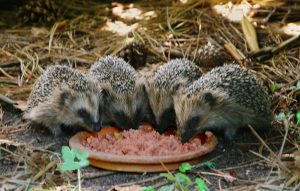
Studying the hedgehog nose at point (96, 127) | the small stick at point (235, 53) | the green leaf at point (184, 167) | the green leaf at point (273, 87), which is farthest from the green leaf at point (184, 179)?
the small stick at point (235, 53)

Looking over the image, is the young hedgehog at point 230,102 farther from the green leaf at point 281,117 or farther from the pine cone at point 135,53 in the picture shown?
the pine cone at point 135,53

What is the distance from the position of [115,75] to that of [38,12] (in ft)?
10.1

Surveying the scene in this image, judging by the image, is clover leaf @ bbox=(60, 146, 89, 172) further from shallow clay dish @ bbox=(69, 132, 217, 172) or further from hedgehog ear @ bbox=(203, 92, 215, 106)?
hedgehog ear @ bbox=(203, 92, 215, 106)

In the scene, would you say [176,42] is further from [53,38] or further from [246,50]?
[53,38]

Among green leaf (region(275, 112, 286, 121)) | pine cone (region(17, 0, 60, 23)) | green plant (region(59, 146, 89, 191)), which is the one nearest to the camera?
green plant (region(59, 146, 89, 191))

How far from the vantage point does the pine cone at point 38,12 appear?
875 centimetres

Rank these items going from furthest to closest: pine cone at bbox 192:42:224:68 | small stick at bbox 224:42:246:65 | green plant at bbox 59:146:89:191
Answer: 1. pine cone at bbox 192:42:224:68
2. small stick at bbox 224:42:246:65
3. green plant at bbox 59:146:89:191

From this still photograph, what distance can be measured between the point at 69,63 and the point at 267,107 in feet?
8.10

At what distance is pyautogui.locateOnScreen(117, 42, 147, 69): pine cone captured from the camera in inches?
282

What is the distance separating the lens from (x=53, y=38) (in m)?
8.08

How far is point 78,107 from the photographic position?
579 cm

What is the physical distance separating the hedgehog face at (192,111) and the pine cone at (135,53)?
1.67m

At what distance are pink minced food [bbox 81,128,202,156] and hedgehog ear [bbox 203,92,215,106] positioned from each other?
0.32 meters

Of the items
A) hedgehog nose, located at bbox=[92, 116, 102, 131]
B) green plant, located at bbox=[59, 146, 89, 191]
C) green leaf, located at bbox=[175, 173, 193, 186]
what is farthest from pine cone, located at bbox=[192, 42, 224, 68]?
green plant, located at bbox=[59, 146, 89, 191]
